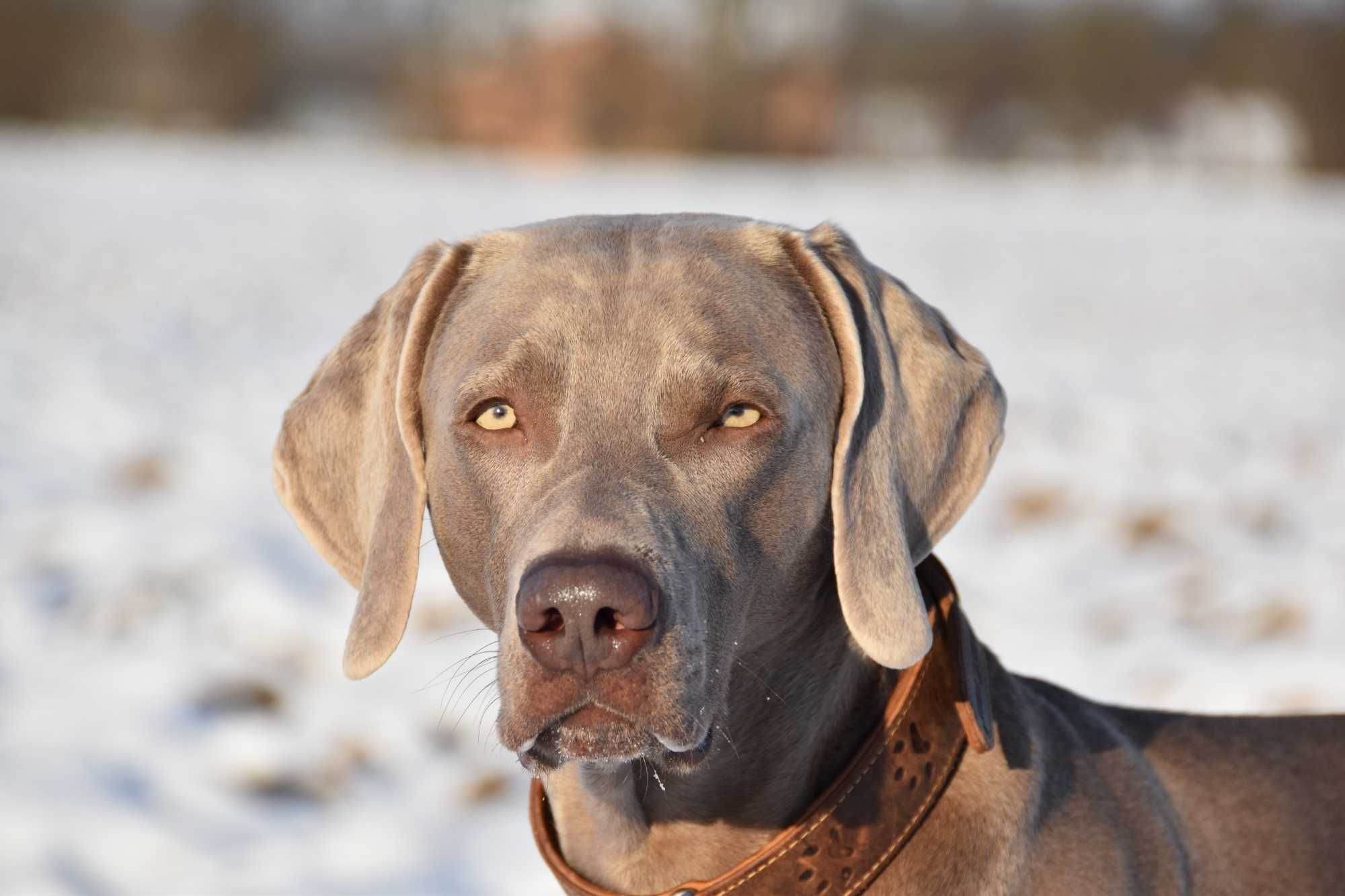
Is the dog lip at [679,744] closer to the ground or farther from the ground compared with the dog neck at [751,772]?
farther from the ground

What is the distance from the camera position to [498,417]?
2.24 m

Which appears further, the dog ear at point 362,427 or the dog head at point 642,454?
the dog ear at point 362,427

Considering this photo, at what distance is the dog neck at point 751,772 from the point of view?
2.19 metres

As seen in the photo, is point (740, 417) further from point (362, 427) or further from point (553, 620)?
point (362, 427)

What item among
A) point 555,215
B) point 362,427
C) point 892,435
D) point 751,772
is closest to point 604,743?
point 751,772

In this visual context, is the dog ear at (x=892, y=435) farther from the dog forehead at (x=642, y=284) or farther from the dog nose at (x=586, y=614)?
the dog nose at (x=586, y=614)

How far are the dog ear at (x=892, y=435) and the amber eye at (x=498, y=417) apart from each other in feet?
1.63

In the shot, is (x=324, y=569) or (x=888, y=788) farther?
(x=324, y=569)

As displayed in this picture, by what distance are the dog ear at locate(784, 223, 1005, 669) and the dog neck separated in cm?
14

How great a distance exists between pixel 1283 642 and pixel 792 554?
324 centimetres

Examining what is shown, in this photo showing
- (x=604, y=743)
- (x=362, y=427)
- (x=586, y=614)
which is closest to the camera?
(x=586, y=614)

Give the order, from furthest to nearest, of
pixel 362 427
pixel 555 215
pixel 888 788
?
pixel 555 215 < pixel 362 427 < pixel 888 788

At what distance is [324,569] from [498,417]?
3.32 meters

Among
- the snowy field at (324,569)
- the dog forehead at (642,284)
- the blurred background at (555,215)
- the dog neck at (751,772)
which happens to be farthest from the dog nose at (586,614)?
the snowy field at (324,569)
